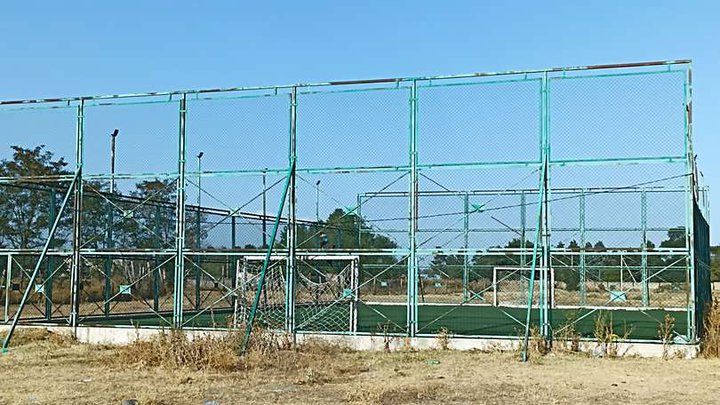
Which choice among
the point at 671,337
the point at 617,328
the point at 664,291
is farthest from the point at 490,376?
the point at 664,291

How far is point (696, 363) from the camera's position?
12391 mm

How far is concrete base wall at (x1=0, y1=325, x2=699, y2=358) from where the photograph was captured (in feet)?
42.9

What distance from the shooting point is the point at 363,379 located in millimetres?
11070

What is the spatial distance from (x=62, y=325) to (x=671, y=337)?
1131 cm

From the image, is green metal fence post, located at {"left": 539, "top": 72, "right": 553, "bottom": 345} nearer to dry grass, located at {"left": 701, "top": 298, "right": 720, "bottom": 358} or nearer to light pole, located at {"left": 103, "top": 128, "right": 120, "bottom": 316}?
dry grass, located at {"left": 701, "top": 298, "right": 720, "bottom": 358}

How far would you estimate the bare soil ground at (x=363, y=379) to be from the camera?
9586 millimetres

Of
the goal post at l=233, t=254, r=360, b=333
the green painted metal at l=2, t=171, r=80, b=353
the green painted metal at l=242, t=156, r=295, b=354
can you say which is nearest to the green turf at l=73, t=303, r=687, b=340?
the goal post at l=233, t=254, r=360, b=333

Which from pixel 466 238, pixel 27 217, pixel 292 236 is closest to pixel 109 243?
pixel 27 217

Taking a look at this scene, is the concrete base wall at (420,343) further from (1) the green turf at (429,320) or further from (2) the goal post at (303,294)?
(2) the goal post at (303,294)

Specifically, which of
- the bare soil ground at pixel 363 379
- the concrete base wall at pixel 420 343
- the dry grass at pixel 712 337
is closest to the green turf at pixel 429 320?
the concrete base wall at pixel 420 343

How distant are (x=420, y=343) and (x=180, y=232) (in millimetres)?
5169

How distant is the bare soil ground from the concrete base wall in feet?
1.05

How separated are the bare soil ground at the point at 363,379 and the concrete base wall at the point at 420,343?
0.32 m

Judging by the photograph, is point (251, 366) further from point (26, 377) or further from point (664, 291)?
point (664, 291)
